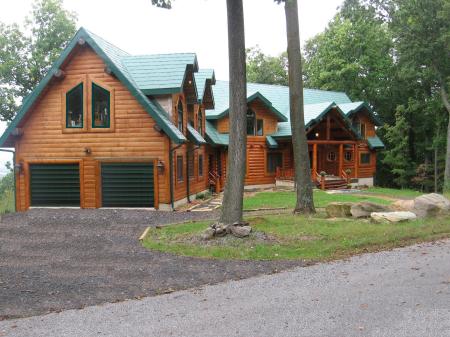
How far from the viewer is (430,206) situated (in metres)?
13.2

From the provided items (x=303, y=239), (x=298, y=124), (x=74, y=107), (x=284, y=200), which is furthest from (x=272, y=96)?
(x=303, y=239)

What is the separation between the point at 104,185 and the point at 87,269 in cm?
983

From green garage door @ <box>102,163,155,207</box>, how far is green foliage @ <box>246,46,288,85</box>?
31.2 meters

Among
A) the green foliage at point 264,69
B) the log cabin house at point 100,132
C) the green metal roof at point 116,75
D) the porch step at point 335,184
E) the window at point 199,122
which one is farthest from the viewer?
the green foliage at point 264,69

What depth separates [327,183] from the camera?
2745 cm

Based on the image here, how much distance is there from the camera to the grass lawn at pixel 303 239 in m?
9.34

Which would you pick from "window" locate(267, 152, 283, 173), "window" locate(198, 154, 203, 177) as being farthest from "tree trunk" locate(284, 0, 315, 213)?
"window" locate(267, 152, 283, 173)

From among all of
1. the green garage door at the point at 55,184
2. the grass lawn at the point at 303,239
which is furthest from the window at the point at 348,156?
the green garage door at the point at 55,184

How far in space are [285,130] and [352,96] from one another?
1473 centimetres

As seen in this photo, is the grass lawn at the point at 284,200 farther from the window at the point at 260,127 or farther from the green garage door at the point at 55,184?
the green garage door at the point at 55,184

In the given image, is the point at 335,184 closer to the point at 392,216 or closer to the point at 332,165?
the point at 332,165

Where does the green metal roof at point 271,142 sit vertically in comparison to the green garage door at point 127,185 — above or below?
above

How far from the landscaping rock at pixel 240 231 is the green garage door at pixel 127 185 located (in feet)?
25.0

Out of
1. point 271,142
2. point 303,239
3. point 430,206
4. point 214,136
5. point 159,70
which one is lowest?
point 303,239
